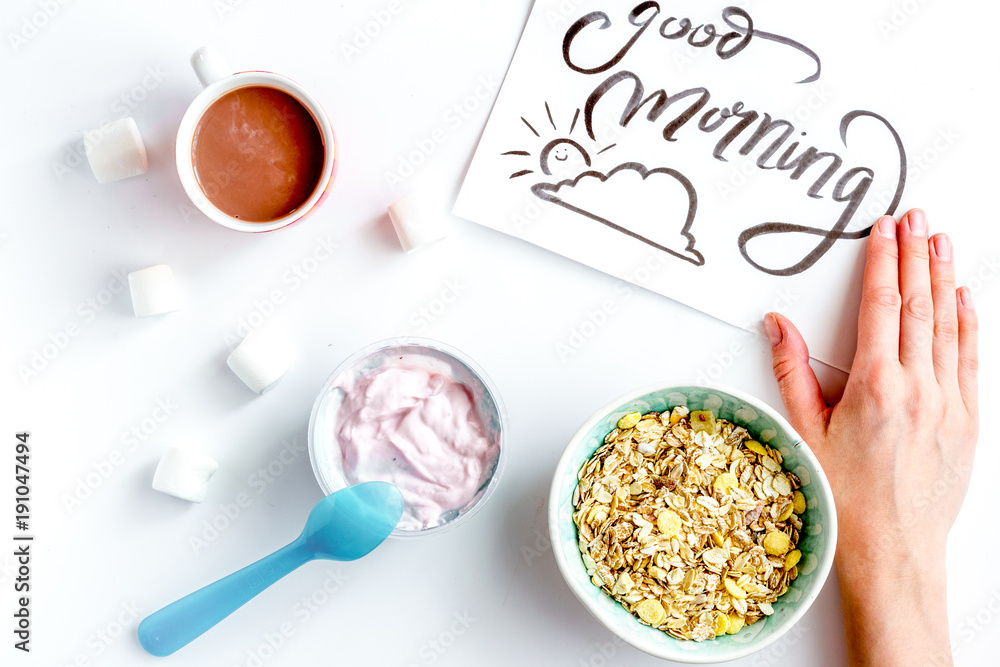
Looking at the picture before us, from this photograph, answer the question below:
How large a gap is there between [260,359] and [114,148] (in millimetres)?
341

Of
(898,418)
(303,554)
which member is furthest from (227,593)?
(898,418)

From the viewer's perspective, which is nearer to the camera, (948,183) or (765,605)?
(765,605)

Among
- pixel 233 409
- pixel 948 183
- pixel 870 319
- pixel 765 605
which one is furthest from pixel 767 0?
pixel 233 409

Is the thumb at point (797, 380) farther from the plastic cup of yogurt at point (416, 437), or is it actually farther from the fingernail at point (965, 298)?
the plastic cup of yogurt at point (416, 437)

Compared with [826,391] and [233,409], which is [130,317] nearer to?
[233,409]

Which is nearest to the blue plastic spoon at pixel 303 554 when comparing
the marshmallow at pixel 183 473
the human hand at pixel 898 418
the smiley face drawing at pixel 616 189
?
the marshmallow at pixel 183 473

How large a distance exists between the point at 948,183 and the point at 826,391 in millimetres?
333

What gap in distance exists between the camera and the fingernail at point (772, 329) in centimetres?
93

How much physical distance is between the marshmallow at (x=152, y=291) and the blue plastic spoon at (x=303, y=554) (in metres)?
0.34

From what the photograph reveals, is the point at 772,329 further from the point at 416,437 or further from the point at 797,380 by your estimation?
the point at 416,437

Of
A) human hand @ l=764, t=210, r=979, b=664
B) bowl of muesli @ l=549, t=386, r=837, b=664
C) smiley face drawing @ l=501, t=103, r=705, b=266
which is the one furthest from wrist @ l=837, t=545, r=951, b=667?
smiley face drawing @ l=501, t=103, r=705, b=266

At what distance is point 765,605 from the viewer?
81 cm

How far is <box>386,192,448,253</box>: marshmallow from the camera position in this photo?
91cm

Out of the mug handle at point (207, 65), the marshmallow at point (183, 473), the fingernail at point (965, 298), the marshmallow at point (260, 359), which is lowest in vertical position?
the marshmallow at point (183, 473)
